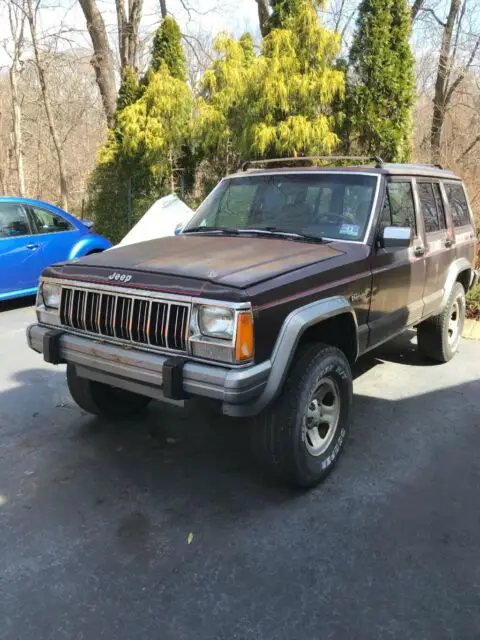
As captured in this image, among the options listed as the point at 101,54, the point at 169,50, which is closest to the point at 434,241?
the point at 169,50

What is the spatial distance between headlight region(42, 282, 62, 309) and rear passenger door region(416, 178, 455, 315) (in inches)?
119

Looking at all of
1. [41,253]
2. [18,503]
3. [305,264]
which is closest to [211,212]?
[305,264]

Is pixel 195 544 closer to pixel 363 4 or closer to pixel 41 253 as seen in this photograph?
pixel 41 253

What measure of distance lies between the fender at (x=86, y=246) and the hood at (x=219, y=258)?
4924mm

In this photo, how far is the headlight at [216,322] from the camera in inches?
110

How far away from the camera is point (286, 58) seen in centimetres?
908

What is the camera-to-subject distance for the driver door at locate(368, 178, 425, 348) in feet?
13.0

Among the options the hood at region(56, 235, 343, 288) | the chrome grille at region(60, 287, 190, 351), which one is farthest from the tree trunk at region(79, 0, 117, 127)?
the chrome grille at region(60, 287, 190, 351)

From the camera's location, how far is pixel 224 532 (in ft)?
9.73

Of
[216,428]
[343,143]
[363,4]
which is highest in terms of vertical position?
[363,4]

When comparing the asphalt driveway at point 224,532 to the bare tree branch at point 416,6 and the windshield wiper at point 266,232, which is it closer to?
the windshield wiper at point 266,232

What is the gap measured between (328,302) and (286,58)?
7172 mm

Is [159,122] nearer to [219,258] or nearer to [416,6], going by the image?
[219,258]

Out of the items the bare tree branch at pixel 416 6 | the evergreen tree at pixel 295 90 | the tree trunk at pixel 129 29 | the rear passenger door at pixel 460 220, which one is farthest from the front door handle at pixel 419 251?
the bare tree branch at pixel 416 6
